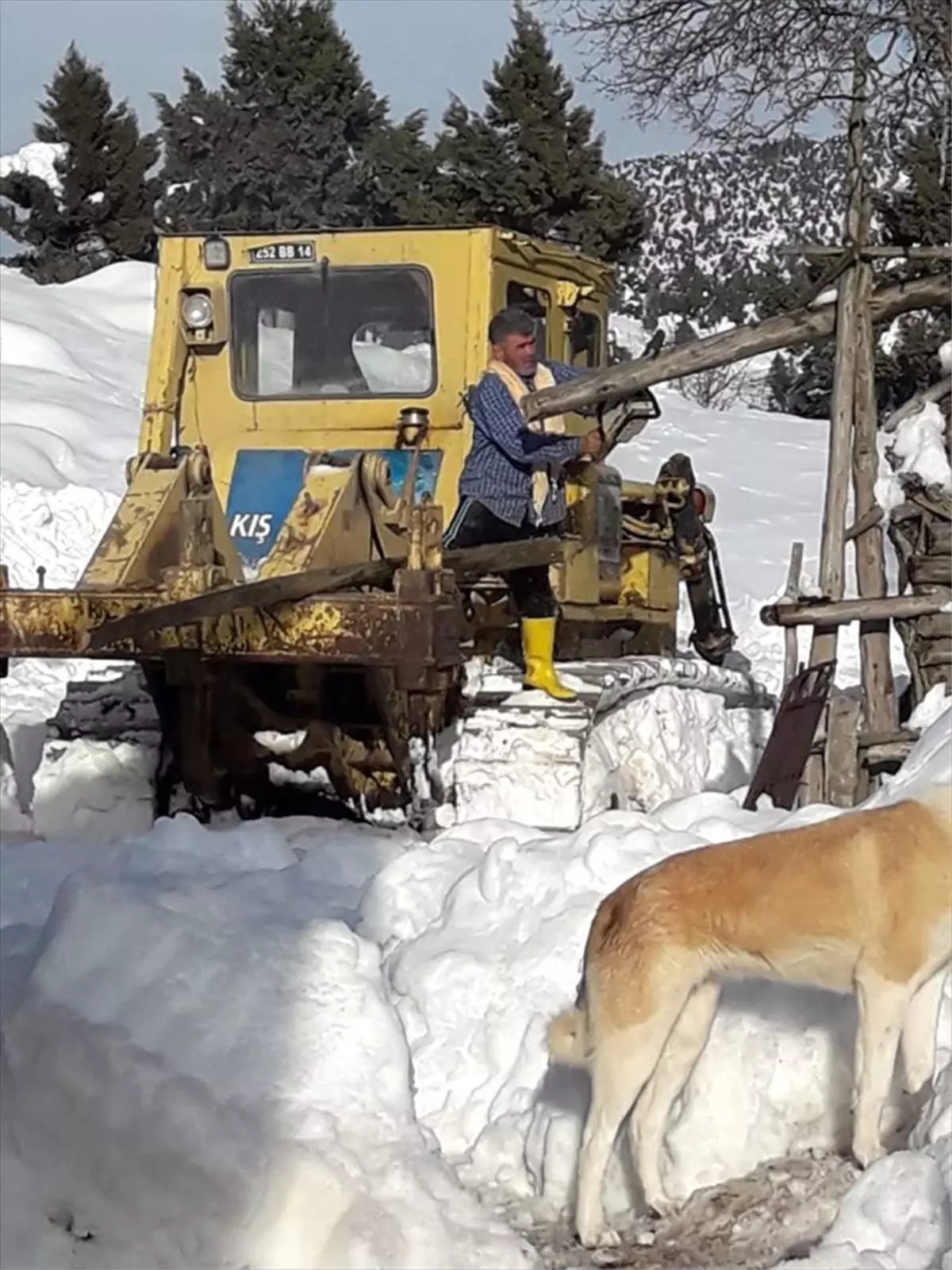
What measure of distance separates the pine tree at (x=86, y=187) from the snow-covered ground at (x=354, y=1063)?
105ft

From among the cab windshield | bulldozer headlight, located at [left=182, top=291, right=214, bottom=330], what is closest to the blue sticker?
the cab windshield

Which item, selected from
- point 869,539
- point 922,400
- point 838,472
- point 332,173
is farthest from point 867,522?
point 332,173

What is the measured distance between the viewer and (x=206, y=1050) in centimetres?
480

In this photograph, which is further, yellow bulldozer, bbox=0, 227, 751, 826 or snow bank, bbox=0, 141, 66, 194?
snow bank, bbox=0, 141, 66, 194

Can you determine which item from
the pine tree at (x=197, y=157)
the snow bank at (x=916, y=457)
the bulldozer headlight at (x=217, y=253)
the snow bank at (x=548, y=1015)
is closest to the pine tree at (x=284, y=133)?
the pine tree at (x=197, y=157)

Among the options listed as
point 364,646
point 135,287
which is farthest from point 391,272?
point 135,287

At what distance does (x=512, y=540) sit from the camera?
318 inches

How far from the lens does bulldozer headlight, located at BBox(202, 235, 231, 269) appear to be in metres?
8.98

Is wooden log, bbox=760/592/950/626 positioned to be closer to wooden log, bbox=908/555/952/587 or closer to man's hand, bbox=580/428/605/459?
wooden log, bbox=908/555/952/587

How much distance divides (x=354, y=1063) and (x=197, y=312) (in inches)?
196

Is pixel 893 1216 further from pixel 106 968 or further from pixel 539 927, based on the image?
pixel 106 968

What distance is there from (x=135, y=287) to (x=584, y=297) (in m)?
24.0

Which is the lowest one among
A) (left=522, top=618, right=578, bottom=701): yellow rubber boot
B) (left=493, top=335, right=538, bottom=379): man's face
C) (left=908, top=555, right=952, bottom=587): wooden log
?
(left=522, top=618, right=578, bottom=701): yellow rubber boot

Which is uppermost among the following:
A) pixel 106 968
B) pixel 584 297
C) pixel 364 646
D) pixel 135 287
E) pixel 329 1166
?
pixel 135 287
